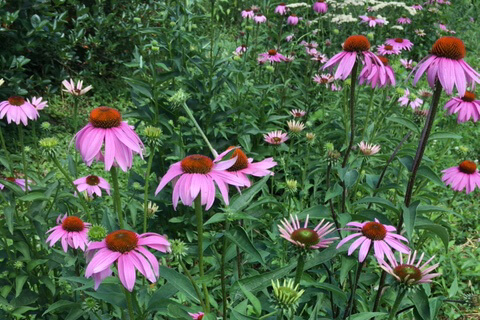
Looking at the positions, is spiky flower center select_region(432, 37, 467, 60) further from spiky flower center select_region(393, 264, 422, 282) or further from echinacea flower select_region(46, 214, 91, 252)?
echinacea flower select_region(46, 214, 91, 252)

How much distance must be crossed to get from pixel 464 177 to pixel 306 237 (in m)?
1.14

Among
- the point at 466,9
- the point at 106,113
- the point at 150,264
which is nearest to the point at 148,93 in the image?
the point at 106,113

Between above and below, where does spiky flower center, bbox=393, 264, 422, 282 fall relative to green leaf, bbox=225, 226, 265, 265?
below

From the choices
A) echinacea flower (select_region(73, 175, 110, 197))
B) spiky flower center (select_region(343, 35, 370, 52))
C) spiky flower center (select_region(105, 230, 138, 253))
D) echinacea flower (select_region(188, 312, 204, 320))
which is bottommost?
echinacea flower (select_region(188, 312, 204, 320))

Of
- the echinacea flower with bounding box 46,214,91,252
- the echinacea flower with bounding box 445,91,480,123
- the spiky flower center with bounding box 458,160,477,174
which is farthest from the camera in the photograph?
the spiky flower center with bounding box 458,160,477,174

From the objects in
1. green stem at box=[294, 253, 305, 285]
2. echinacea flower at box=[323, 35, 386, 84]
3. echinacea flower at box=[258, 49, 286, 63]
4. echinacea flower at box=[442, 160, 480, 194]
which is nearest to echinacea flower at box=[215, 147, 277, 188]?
green stem at box=[294, 253, 305, 285]

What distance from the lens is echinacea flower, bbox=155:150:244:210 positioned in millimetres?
940

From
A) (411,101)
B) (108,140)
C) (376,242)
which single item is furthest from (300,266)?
(411,101)

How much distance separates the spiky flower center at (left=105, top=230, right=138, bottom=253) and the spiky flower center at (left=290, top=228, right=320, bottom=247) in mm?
375

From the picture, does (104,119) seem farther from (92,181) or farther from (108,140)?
(92,181)

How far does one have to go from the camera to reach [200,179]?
96 centimetres

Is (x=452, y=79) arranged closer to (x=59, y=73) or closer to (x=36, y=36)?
(x=36, y=36)

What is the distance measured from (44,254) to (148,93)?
860mm

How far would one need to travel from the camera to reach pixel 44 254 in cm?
162
